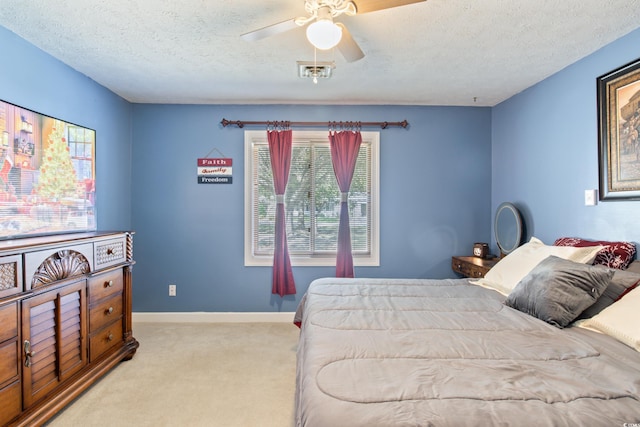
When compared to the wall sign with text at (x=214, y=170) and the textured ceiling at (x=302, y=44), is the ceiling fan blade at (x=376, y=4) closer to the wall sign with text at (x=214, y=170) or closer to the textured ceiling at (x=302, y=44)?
the textured ceiling at (x=302, y=44)

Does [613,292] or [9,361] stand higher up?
[613,292]

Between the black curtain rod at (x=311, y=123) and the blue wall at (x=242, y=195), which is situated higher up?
the black curtain rod at (x=311, y=123)

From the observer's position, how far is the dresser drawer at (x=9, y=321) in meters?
1.73

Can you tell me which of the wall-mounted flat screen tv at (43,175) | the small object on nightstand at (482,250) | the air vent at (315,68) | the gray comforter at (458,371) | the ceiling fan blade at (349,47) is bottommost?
the gray comforter at (458,371)

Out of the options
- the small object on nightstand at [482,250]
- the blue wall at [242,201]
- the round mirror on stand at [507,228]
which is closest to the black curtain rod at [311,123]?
the blue wall at [242,201]

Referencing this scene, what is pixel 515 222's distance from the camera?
11.1ft

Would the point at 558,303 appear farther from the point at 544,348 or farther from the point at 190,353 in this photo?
the point at 190,353

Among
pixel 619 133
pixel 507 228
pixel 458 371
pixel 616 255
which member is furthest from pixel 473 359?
pixel 507 228

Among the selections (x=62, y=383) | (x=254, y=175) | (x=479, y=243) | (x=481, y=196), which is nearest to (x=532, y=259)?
(x=479, y=243)

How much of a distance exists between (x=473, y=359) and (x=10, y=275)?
7.69 ft

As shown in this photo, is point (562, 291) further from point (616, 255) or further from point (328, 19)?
point (328, 19)

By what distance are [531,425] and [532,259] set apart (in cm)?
180

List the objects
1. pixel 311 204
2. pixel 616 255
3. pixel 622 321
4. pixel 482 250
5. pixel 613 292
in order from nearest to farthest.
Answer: pixel 622 321 → pixel 613 292 → pixel 616 255 → pixel 482 250 → pixel 311 204

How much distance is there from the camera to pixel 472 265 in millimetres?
3420
